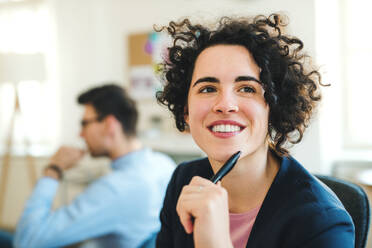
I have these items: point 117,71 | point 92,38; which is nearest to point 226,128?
point 117,71

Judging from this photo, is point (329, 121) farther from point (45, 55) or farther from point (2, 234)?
point (45, 55)

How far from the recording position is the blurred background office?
2529mm

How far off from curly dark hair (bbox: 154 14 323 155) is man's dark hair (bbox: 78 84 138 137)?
0.90 metres

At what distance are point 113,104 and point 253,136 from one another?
1.17 meters

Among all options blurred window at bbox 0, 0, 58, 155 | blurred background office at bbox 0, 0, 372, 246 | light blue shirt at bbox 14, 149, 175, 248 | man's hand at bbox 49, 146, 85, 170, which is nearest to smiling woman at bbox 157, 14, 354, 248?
light blue shirt at bbox 14, 149, 175, 248

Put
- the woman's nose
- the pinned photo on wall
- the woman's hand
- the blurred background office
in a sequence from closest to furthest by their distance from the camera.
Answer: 1. the woman's hand
2. the woman's nose
3. the blurred background office
4. the pinned photo on wall

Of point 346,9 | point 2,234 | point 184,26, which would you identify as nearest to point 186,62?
point 184,26

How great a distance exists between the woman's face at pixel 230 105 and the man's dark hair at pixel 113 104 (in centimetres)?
106

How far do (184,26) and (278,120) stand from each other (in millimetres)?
396

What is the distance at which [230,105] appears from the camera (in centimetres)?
83

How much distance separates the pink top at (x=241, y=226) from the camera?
909 mm

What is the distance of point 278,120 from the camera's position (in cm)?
93

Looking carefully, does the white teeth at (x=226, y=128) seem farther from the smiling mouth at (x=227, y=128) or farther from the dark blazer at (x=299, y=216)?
the dark blazer at (x=299, y=216)

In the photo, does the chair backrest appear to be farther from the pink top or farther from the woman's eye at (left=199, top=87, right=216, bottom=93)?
the woman's eye at (left=199, top=87, right=216, bottom=93)
